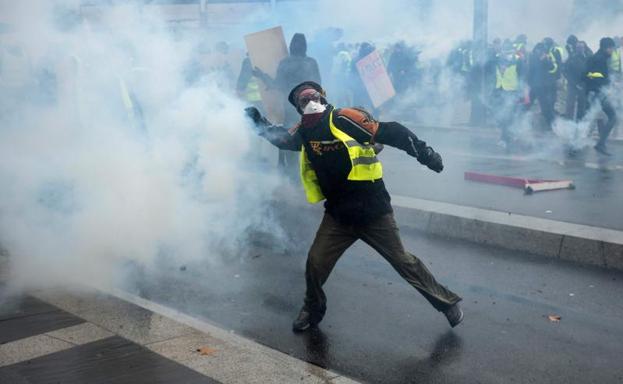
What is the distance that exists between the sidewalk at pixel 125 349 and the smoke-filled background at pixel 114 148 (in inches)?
29.7

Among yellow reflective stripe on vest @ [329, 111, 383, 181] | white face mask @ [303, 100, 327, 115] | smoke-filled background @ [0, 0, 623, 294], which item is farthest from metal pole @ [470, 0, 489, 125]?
yellow reflective stripe on vest @ [329, 111, 383, 181]

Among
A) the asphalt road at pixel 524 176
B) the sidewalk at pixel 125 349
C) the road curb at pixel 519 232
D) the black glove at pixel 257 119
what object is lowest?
the sidewalk at pixel 125 349

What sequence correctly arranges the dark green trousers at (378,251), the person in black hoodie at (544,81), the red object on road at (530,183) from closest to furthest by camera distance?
the dark green trousers at (378,251)
the red object on road at (530,183)
the person in black hoodie at (544,81)

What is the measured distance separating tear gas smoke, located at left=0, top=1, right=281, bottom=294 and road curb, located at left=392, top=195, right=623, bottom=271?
1.47 meters

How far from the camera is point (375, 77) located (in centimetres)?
1349

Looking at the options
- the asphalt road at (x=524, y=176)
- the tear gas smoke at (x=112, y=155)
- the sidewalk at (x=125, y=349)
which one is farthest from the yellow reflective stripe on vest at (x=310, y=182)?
the asphalt road at (x=524, y=176)

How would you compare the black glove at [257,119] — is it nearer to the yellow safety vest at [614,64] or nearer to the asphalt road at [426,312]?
the asphalt road at [426,312]

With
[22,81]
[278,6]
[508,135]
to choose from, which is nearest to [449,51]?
[508,135]

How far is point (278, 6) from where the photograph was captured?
40.7 ft

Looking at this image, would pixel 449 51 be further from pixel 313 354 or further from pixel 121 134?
pixel 313 354

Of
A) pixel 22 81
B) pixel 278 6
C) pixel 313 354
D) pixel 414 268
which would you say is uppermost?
pixel 278 6

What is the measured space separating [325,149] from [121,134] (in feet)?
8.50

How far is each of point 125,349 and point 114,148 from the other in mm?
2376

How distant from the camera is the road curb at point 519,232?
6250mm
